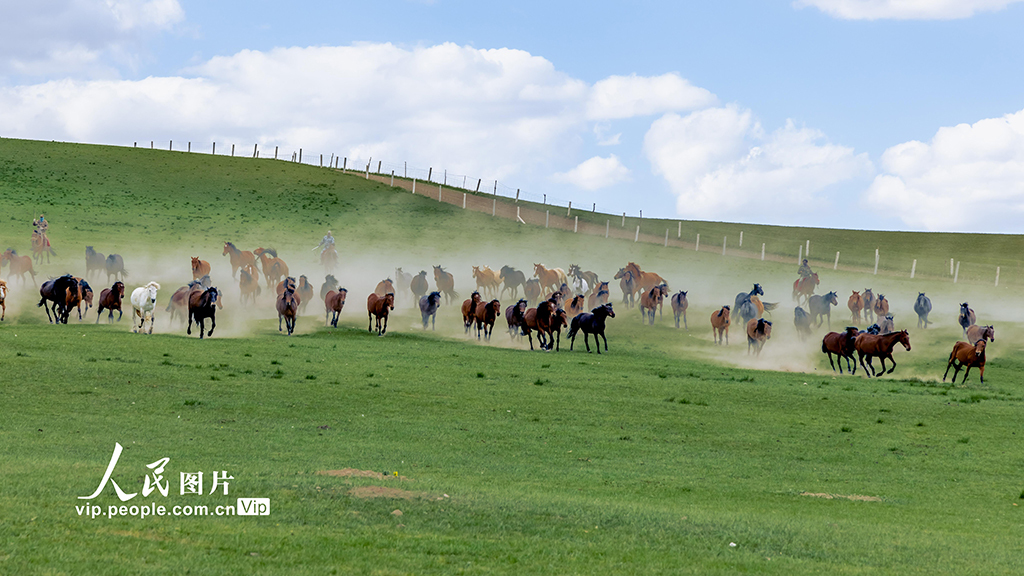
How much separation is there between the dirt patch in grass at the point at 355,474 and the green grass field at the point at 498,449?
36cm

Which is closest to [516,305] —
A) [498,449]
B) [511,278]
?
[511,278]

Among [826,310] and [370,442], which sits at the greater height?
[826,310]

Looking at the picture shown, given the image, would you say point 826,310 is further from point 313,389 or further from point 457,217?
point 457,217

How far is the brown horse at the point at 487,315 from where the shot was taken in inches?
1483

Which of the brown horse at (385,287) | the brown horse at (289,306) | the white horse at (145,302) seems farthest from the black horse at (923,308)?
the white horse at (145,302)

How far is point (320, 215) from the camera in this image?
79438 mm

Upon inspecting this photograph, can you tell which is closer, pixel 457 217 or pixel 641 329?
pixel 641 329

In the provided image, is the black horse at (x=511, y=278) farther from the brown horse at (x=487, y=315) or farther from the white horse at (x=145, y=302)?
the white horse at (x=145, y=302)

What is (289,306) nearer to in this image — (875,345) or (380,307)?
(380,307)

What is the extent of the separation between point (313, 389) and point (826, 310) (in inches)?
1144

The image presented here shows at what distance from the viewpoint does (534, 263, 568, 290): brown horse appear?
50031mm

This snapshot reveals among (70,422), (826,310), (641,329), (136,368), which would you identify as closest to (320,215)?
(641,329)

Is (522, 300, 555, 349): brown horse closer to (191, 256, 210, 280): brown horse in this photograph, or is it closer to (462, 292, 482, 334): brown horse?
(462, 292, 482, 334): brown horse

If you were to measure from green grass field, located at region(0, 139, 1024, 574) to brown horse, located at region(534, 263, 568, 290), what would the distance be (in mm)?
4732
